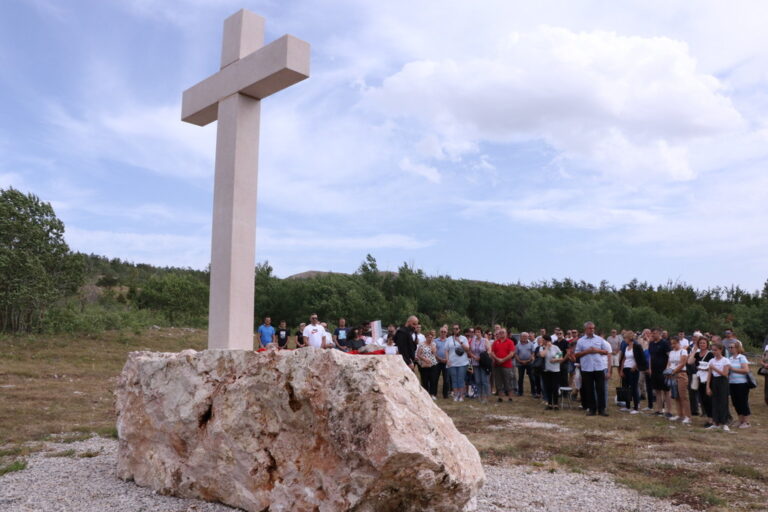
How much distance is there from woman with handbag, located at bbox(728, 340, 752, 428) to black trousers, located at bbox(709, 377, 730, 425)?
0.89ft

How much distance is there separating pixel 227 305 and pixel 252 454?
5.64 ft

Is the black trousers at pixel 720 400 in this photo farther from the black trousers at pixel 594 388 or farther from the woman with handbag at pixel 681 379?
the black trousers at pixel 594 388

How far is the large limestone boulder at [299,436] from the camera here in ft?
12.8

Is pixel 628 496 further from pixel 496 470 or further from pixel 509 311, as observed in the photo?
pixel 509 311

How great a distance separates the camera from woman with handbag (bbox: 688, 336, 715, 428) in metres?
10.4

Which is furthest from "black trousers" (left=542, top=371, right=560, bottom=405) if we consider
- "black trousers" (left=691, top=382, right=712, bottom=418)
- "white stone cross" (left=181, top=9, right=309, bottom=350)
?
"white stone cross" (left=181, top=9, right=309, bottom=350)

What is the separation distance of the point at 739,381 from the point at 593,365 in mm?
2330

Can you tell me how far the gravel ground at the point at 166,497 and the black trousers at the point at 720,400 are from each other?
478 centimetres

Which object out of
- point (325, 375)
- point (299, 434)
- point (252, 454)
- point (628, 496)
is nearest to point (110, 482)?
point (252, 454)

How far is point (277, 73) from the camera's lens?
5730mm

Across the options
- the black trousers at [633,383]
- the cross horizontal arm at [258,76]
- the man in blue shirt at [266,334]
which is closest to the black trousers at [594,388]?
the black trousers at [633,383]

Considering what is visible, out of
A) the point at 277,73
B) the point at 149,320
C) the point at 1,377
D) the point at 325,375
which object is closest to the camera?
the point at 325,375

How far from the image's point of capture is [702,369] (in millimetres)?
10383

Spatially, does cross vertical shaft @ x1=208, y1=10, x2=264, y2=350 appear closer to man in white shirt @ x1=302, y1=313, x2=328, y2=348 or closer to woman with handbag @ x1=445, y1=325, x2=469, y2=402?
man in white shirt @ x1=302, y1=313, x2=328, y2=348
